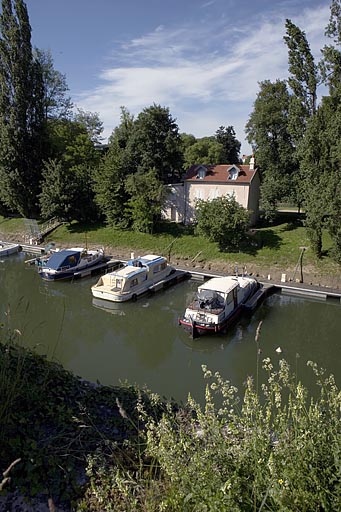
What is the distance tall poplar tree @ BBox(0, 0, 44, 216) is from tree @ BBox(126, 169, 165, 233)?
9115 mm

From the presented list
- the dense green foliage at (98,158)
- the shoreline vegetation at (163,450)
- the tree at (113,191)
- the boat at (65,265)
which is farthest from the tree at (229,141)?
the shoreline vegetation at (163,450)

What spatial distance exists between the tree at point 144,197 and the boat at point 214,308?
10542 millimetres

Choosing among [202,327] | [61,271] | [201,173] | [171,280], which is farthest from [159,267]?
[201,173]

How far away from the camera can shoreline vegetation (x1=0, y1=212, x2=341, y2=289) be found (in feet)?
64.3

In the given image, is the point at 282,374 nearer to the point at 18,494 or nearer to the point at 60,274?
the point at 18,494

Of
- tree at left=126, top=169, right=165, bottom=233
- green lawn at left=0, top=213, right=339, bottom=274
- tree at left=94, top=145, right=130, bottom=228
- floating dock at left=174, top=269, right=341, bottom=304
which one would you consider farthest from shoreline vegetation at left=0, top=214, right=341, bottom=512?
tree at left=94, top=145, right=130, bottom=228

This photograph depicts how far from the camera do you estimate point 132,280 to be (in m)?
17.5

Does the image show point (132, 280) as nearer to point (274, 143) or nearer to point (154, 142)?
point (154, 142)

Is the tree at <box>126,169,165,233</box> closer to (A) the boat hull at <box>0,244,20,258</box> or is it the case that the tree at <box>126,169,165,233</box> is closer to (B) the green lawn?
(B) the green lawn

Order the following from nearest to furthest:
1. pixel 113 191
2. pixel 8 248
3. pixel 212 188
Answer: pixel 8 248, pixel 113 191, pixel 212 188

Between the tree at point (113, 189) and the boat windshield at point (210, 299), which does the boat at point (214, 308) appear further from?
the tree at point (113, 189)

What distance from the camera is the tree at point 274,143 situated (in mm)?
25156

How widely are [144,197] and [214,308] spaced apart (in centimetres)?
1284

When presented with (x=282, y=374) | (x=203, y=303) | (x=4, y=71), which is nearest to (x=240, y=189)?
(x=203, y=303)
